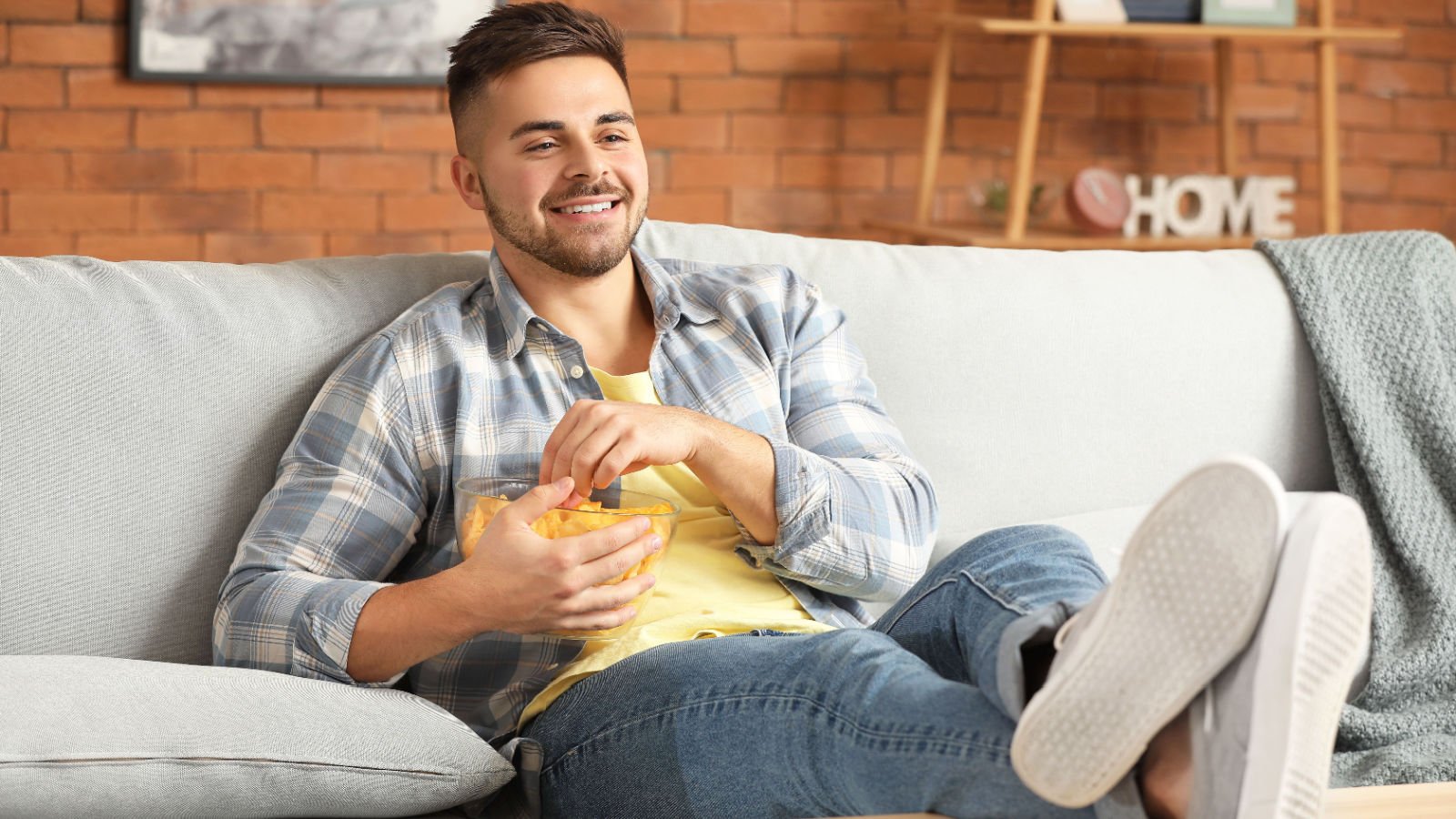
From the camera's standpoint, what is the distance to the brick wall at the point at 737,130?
3.04m

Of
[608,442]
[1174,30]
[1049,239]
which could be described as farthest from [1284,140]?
[608,442]

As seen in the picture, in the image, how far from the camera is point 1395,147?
3.58 meters

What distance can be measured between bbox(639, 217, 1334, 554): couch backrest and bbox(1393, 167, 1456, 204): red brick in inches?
77.0

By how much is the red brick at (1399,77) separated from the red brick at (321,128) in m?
2.37

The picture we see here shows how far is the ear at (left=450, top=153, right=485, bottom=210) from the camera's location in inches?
66.0

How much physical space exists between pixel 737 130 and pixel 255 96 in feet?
3.47

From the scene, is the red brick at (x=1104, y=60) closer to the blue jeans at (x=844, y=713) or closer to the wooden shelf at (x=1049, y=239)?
the wooden shelf at (x=1049, y=239)

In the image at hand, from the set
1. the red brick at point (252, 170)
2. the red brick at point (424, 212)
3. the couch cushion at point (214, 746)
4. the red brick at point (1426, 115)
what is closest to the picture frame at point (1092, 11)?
the red brick at point (1426, 115)

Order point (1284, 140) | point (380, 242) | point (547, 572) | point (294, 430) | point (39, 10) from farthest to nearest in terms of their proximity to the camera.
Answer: point (1284, 140), point (380, 242), point (39, 10), point (294, 430), point (547, 572)

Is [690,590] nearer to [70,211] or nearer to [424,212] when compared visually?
[424,212]

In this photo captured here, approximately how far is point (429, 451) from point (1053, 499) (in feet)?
2.64

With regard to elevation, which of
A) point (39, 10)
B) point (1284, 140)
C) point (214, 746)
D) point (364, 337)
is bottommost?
point (214, 746)

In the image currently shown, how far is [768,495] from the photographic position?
4.59 feet

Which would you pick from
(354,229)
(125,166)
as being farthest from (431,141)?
(125,166)
